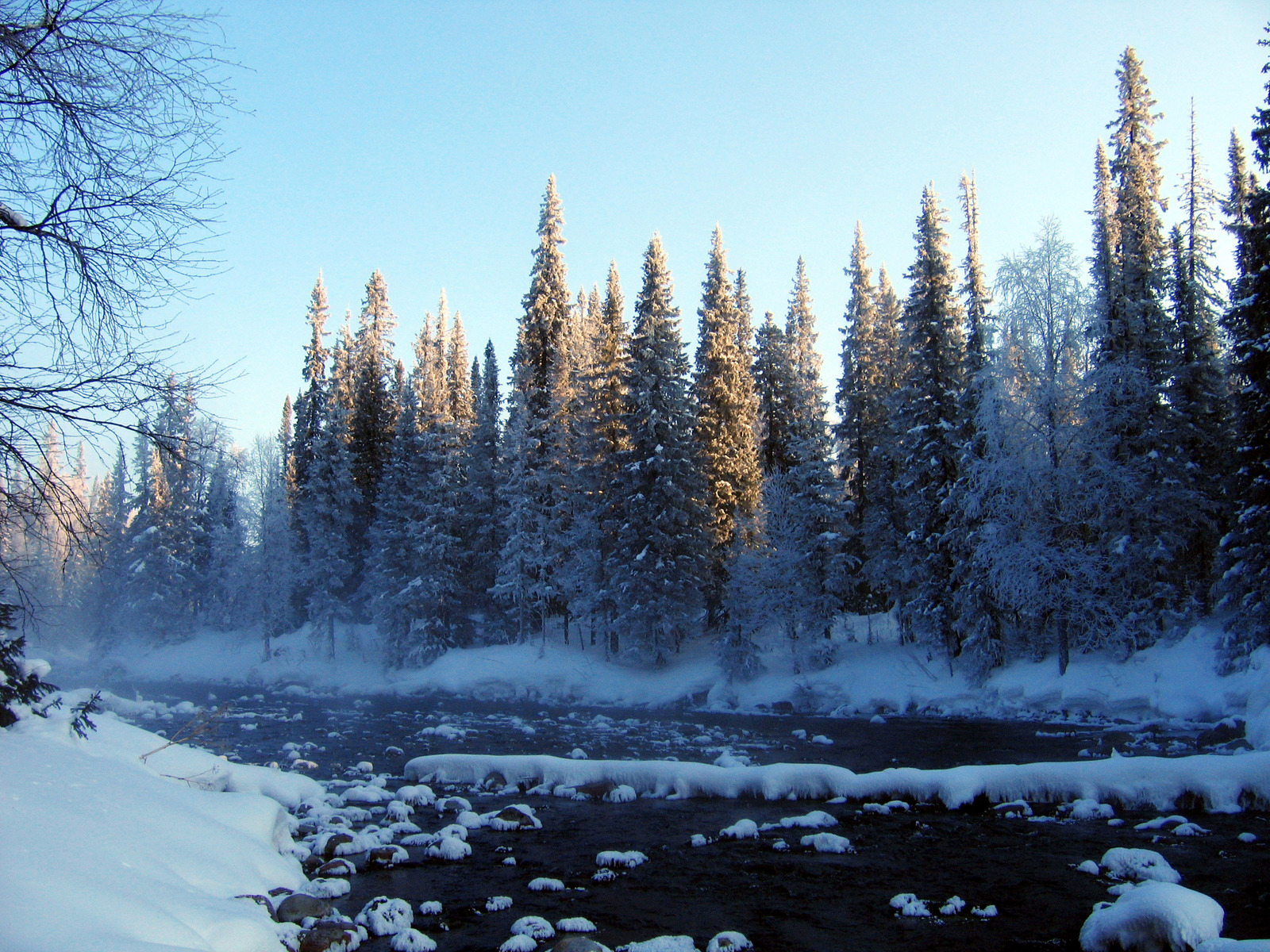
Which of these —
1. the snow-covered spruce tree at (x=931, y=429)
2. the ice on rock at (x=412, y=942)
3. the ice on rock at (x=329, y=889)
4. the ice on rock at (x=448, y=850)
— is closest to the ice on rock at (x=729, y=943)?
the ice on rock at (x=412, y=942)

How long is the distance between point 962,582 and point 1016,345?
27.3 feet

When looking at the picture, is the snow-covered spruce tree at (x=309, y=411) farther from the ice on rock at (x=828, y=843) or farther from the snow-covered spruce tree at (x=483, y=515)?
the ice on rock at (x=828, y=843)

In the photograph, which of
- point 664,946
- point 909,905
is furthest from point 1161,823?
point 664,946

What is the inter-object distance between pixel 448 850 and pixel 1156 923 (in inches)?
325

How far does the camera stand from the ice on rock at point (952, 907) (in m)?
8.60

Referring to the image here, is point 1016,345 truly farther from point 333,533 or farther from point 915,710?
point 333,533

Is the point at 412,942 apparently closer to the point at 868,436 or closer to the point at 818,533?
the point at 818,533

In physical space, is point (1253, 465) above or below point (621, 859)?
above

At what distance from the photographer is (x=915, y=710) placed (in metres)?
26.6

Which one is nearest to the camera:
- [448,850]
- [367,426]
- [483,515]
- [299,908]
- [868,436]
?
[299,908]

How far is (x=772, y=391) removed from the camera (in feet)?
136

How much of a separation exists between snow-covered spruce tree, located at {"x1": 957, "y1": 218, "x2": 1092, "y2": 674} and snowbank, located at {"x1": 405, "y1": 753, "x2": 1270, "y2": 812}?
1203 cm

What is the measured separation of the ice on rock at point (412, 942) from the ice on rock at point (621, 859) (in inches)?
121

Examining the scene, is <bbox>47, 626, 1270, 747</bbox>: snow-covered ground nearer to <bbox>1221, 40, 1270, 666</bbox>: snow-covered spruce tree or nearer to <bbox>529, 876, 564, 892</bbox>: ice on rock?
<bbox>1221, 40, 1270, 666</bbox>: snow-covered spruce tree
